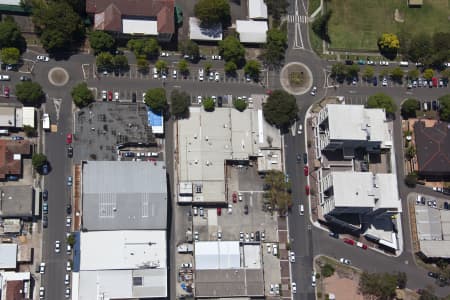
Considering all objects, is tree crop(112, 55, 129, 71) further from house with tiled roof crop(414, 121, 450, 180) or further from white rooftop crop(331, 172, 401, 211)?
house with tiled roof crop(414, 121, 450, 180)

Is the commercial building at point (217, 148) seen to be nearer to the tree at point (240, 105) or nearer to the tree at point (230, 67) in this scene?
the tree at point (240, 105)

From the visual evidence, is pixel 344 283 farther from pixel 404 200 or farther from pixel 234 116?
pixel 234 116

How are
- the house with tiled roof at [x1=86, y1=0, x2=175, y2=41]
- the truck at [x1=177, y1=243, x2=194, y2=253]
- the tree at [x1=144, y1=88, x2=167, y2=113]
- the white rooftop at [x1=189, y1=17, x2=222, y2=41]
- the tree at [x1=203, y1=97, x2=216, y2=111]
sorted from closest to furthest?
the truck at [x1=177, y1=243, x2=194, y2=253], the tree at [x1=144, y1=88, x2=167, y2=113], the house with tiled roof at [x1=86, y1=0, x2=175, y2=41], the tree at [x1=203, y1=97, x2=216, y2=111], the white rooftop at [x1=189, y1=17, x2=222, y2=41]

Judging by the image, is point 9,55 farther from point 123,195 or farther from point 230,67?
point 230,67

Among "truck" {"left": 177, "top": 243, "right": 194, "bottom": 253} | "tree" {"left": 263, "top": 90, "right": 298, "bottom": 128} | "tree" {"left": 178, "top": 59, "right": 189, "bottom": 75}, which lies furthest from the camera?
"tree" {"left": 178, "top": 59, "right": 189, "bottom": 75}

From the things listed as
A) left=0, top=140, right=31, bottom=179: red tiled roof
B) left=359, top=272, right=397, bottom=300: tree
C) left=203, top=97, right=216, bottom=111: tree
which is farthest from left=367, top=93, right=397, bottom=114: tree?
left=0, top=140, right=31, bottom=179: red tiled roof

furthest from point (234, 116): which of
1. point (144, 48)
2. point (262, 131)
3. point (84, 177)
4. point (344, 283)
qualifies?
point (344, 283)
